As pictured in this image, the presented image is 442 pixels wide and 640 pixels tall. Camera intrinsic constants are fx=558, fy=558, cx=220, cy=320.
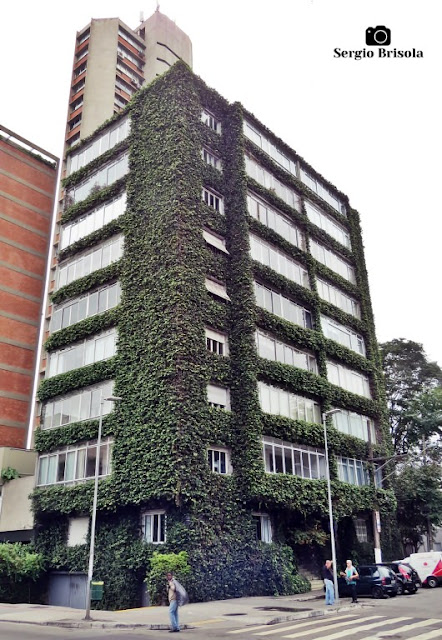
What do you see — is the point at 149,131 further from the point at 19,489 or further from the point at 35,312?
the point at 19,489

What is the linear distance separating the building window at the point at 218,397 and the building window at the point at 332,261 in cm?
1730

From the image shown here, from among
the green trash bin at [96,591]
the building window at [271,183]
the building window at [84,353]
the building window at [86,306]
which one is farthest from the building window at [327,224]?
the green trash bin at [96,591]

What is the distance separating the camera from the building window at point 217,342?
33156mm

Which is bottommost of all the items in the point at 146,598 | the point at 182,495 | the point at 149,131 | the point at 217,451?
the point at 146,598

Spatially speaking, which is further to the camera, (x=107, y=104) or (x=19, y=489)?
(x=107, y=104)

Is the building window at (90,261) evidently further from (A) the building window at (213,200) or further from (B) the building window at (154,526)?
(B) the building window at (154,526)

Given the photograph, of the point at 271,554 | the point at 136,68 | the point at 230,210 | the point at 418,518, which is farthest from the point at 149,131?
the point at 136,68

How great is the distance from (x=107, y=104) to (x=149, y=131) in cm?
3637

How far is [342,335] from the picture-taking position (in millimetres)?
45125

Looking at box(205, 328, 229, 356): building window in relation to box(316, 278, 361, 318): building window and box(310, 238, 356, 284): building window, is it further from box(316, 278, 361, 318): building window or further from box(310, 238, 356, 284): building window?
box(310, 238, 356, 284): building window

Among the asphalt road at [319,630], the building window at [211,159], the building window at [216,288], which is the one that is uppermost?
the building window at [211,159]

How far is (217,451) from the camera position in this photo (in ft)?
102

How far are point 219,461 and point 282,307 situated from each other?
1238cm

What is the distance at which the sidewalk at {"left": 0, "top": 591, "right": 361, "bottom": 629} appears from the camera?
1919 centimetres
